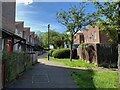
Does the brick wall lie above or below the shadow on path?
above

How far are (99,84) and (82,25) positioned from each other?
21365mm

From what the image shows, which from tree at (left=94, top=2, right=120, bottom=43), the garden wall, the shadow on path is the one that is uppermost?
tree at (left=94, top=2, right=120, bottom=43)

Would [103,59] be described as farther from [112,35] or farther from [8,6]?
[8,6]

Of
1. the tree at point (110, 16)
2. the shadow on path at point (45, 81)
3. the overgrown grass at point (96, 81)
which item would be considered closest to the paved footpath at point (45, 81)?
the shadow on path at point (45, 81)

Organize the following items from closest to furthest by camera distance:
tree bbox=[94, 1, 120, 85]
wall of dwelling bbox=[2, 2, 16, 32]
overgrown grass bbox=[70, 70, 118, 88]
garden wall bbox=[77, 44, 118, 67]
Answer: overgrown grass bbox=[70, 70, 118, 88]
tree bbox=[94, 1, 120, 85]
wall of dwelling bbox=[2, 2, 16, 32]
garden wall bbox=[77, 44, 118, 67]

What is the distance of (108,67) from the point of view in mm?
20188

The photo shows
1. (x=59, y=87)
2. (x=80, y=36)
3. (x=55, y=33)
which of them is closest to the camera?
(x=59, y=87)

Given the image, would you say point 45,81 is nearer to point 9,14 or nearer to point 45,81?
point 45,81

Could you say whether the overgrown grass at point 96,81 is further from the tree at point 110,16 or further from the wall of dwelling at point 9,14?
the wall of dwelling at point 9,14

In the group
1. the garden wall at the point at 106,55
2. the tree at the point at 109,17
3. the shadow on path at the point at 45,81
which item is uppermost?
the tree at the point at 109,17

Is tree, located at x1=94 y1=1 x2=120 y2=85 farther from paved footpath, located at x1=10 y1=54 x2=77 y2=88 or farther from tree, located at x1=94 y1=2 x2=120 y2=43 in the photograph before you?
paved footpath, located at x1=10 y1=54 x2=77 y2=88

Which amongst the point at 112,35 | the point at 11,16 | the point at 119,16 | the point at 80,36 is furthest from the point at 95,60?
the point at 80,36

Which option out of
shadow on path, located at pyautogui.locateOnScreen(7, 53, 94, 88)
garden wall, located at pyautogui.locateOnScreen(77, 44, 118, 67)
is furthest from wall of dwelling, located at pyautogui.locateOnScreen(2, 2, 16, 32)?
garden wall, located at pyautogui.locateOnScreen(77, 44, 118, 67)

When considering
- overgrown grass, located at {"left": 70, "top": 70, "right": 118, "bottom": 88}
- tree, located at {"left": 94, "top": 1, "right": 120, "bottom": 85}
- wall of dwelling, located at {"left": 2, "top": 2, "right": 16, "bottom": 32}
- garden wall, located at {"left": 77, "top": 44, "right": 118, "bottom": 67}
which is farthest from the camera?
garden wall, located at {"left": 77, "top": 44, "right": 118, "bottom": 67}
